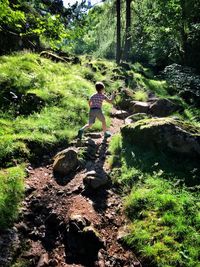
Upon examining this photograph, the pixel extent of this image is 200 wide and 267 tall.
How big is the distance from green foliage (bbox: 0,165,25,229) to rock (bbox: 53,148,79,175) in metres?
0.81

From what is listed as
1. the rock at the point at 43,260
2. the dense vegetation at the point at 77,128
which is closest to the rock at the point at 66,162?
the dense vegetation at the point at 77,128

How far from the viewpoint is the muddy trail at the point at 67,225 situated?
5.25 m

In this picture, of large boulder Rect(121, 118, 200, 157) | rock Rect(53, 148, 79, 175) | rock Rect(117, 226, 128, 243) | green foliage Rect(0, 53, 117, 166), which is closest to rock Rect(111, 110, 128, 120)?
green foliage Rect(0, 53, 117, 166)

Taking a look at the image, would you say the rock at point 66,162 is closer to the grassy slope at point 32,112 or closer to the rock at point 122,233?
the grassy slope at point 32,112

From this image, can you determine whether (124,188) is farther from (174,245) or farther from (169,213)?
(174,245)

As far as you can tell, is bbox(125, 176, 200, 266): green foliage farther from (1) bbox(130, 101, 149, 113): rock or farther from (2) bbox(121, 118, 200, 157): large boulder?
(1) bbox(130, 101, 149, 113): rock

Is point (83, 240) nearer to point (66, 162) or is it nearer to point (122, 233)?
point (122, 233)

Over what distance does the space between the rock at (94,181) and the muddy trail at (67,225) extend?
0.25 ft

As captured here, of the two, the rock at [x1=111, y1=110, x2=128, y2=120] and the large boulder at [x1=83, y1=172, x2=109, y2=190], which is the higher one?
the rock at [x1=111, y1=110, x2=128, y2=120]

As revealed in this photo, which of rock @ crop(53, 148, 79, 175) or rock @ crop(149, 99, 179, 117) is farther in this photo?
rock @ crop(149, 99, 179, 117)

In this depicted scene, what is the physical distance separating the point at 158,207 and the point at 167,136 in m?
2.32

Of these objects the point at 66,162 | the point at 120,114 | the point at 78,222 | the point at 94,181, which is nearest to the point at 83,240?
the point at 78,222

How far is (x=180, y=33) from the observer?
67.9 ft

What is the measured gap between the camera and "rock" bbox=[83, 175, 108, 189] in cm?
680
